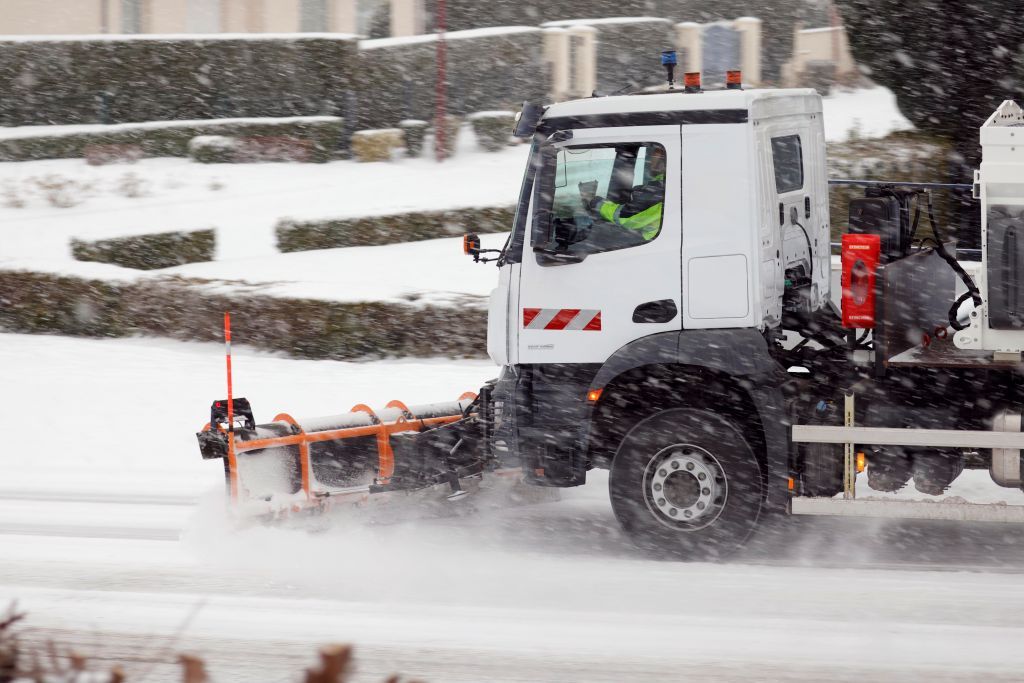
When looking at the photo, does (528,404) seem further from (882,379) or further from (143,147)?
(143,147)

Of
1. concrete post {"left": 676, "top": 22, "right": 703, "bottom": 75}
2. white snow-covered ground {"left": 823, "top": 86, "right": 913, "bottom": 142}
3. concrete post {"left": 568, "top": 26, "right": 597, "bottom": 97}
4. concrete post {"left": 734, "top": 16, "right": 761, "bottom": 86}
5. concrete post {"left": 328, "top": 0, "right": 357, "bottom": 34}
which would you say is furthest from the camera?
concrete post {"left": 328, "top": 0, "right": 357, "bottom": 34}

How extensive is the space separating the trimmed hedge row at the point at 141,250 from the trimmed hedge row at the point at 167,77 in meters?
9.51

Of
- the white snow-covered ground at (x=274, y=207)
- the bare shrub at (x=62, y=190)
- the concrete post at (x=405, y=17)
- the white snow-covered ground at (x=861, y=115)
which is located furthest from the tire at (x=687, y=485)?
the concrete post at (x=405, y=17)

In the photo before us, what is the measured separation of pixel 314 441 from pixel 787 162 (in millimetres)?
2972

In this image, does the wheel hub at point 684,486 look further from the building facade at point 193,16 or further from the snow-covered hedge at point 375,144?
the building facade at point 193,16

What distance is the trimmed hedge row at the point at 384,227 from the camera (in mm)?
15734

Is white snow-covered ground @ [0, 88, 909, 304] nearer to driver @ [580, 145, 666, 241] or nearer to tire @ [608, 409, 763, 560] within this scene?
driver @ [580, 145, 666, 241]

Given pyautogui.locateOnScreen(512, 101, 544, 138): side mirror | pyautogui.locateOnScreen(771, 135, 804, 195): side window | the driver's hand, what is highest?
pyautogui.locateOnScreen(512, 101, 544, 138): side mirror

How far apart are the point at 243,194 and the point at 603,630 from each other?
1533 cm

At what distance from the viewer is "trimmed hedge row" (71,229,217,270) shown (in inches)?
563

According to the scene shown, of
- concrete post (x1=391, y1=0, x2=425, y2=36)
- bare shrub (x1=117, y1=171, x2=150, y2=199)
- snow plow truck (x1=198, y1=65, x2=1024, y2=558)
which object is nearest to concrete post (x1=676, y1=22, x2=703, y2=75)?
concrete post (x1=391, y1=0, x2=425, y2=36)

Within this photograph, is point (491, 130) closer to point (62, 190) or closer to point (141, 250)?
point (62, 190)

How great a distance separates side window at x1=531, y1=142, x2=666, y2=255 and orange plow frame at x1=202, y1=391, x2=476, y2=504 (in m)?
1.49

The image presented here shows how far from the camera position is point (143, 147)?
72.6 feet
